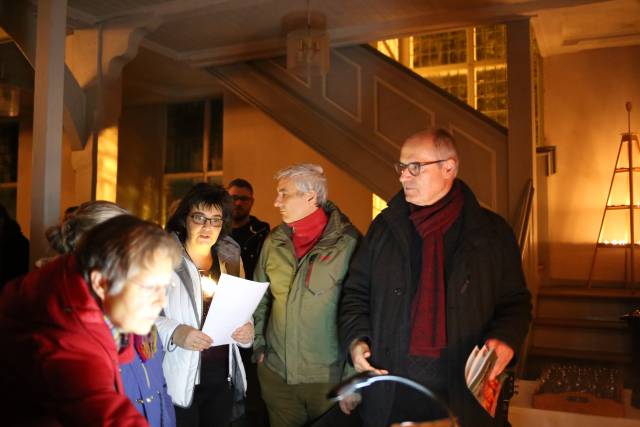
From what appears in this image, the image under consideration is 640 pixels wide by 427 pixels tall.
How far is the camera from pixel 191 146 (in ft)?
27.7

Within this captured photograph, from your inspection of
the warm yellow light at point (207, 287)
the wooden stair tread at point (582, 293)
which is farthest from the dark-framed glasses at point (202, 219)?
the wooden stair tread at point (582, 293)

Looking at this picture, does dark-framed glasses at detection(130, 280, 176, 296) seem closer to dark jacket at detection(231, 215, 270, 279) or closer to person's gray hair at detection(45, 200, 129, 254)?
person's gray hair at detection(45, 200, 129, 254)

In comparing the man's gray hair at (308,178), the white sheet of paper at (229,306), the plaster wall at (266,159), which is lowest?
the white sheet of paper at (229,306)

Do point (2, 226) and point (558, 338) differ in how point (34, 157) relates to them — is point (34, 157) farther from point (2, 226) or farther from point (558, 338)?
point (558, 338)

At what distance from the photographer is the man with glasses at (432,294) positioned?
1866 millimetres

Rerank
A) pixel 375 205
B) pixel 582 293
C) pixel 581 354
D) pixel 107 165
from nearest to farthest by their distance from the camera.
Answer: pixel 581 354 < pixel 107 165 < pixel 582 293 < pixel 375 205

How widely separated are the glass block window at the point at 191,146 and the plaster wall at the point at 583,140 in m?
4.52

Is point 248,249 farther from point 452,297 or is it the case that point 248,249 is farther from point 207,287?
point 452,297

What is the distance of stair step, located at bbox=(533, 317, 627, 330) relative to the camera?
432 centimetres

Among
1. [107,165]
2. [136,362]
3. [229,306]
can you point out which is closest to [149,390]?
[136,362]

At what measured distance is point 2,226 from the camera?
117 inches

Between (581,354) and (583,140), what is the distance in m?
2.79

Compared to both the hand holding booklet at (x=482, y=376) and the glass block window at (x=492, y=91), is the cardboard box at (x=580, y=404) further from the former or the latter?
the glass block window at (x=492, y=91)

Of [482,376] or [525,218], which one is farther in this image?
[525,218]
